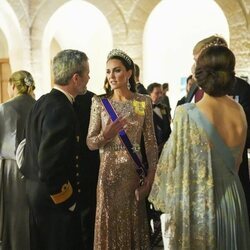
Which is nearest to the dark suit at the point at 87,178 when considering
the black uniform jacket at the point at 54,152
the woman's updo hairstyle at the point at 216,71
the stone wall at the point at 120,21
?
the black uniform jacket at the point at 54,152

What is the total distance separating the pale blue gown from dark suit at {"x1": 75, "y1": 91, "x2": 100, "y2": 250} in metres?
0.96

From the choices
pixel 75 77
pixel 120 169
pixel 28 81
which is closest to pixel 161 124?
pixel 28 81

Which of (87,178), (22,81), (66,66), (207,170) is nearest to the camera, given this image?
(207,170)

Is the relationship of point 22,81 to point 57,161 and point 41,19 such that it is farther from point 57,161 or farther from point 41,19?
point 41,19

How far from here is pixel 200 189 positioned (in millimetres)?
1971

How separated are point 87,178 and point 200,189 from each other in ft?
3.54

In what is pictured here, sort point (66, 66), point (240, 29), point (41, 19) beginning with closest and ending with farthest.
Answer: point (66, 66) < point (240, 29) < point (41, 19)

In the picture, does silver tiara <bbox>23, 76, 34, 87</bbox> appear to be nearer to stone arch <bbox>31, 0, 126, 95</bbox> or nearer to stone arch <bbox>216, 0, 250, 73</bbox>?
stone arch <bbox>31, 0, 126, 95</bbox>

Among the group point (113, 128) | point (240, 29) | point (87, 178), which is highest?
point (240, 29)

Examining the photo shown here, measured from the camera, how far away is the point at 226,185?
2.00 meters

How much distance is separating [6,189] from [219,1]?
7.04 m

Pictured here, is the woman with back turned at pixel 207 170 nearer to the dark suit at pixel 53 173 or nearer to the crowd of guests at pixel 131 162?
the crowd of guests at pixel 131 162

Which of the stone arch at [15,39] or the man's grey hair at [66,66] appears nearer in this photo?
the man's grey hair at [66,66]

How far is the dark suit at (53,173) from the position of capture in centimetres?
243
